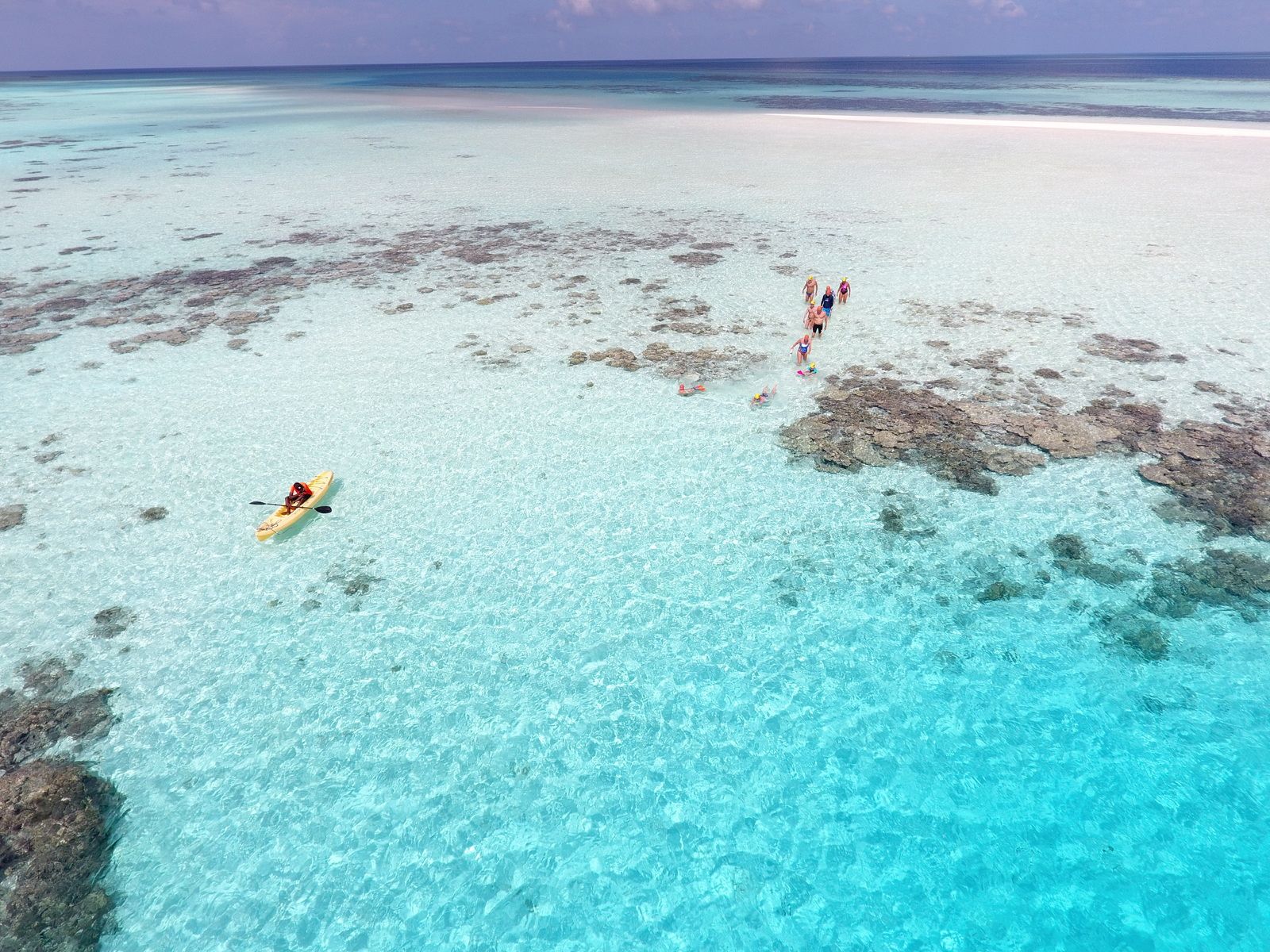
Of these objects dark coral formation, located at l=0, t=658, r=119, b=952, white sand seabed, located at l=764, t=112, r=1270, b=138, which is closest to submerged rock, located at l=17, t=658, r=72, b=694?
dark coral formation, located at l=0, t=658, r=119, b=952

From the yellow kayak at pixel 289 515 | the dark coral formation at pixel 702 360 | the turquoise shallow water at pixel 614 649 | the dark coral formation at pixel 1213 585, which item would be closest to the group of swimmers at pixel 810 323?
the turquoise shallow water at pixel 614 649

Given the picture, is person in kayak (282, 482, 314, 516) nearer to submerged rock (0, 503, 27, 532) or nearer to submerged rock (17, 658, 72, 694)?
submerged rock (17, 658, 72, 694)

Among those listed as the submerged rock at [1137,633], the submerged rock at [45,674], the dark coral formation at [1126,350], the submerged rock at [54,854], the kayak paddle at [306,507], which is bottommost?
the submerged rock at [54,854]

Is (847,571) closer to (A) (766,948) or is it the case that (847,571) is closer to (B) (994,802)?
(B) (994,802)

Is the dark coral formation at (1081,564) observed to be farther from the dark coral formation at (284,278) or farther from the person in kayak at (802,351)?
the dark coral formation at (284,278)

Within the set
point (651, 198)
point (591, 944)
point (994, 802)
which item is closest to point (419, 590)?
point (591, 944)
